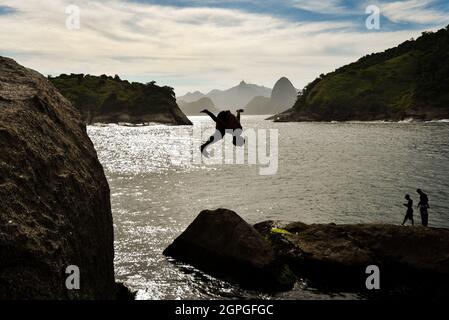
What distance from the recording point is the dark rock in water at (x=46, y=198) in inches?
268

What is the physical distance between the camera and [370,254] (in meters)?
16.8

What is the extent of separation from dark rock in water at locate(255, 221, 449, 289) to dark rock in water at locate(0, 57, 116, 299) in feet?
29.5

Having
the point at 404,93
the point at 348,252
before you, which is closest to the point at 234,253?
the point at 348,252

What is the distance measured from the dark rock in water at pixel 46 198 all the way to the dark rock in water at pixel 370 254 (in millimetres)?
8989

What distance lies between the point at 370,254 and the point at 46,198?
45.1 ft

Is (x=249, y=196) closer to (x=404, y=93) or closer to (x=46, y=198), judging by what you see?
(x=46, y=198)

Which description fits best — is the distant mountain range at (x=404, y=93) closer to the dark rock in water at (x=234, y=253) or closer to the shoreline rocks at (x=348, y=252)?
the shoreline rocks at (x=348, y=252)

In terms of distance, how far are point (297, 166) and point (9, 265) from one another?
56167 millimetres

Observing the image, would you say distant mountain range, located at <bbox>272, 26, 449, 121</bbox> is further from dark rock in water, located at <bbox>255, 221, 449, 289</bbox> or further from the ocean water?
dark rock in water, located at <bbox>255, 221, 449, 289</bbox>

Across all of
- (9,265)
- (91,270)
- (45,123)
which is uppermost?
(45,123)

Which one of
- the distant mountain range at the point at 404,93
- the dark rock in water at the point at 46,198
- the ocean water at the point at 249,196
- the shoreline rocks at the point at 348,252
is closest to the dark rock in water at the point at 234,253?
the shoreline rocks at the point at 348,252
